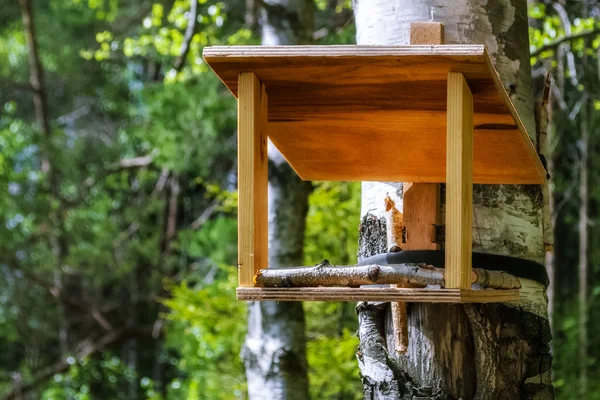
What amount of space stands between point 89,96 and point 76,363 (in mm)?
4511

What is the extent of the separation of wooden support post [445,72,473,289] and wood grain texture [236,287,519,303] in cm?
3

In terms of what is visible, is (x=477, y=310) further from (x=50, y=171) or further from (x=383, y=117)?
(x=50, y=171)

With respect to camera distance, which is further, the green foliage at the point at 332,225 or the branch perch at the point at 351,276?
the green foliage at the point at 332,225

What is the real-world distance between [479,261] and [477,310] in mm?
95

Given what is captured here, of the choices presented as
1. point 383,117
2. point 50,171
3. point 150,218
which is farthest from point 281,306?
point 150,218

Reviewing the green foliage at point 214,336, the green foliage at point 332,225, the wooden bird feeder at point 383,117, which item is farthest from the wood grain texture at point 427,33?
the green foliage at point 214,336

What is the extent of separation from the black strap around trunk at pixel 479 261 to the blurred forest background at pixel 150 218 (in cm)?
304

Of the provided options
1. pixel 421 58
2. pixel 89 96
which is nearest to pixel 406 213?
pixel 421 58

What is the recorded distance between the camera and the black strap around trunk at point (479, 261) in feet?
5.05

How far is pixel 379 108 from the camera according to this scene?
1.42m

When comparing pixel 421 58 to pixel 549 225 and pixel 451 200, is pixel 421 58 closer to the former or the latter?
pixel 451 200

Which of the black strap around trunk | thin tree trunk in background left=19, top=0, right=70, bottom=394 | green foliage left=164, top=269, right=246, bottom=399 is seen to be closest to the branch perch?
the black strap around trunk

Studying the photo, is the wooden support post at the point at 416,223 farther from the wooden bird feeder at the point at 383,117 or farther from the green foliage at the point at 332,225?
the green foliage at the point at 332,225

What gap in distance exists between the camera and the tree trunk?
3344 millimetres
